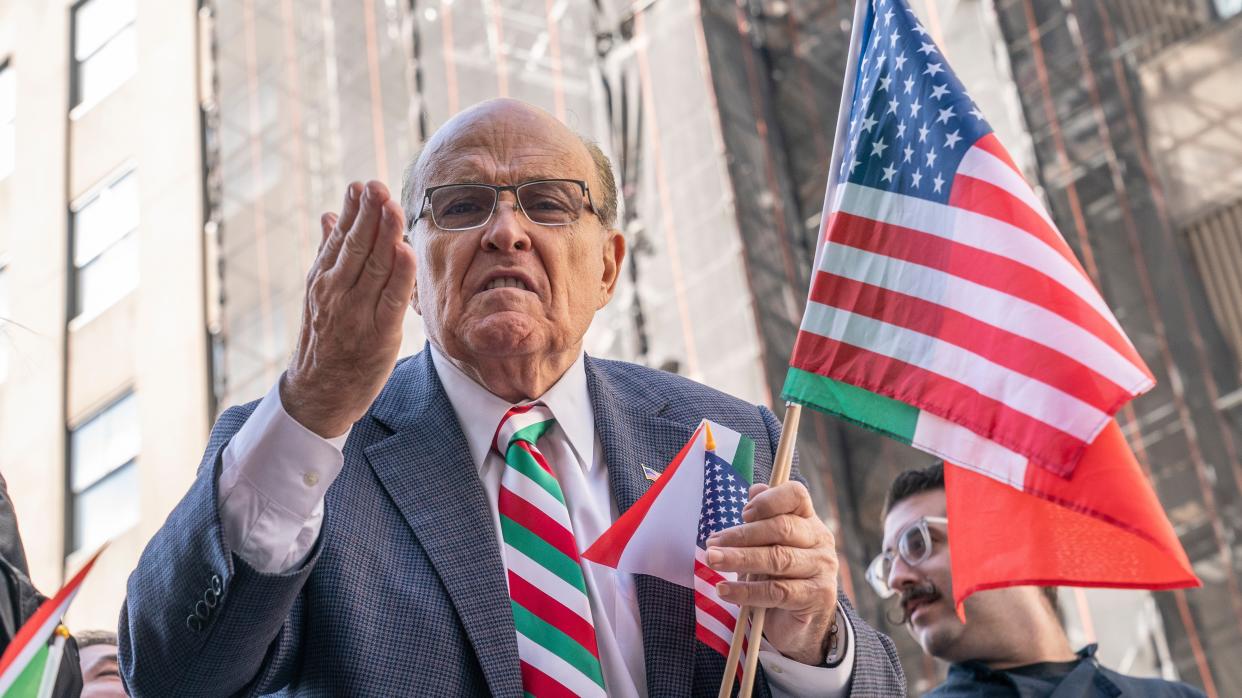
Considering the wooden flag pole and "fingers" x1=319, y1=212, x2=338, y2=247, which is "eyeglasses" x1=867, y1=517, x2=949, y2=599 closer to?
the wooden flag pole

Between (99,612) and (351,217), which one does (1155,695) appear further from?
(99,612)

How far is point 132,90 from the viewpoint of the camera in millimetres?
16578

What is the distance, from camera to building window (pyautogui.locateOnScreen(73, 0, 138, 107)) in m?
16.9

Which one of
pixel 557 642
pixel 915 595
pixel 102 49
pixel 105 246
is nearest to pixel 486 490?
pixel 557 642

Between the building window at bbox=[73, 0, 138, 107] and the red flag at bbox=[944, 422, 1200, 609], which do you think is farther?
the building window at bbox=[73, 0, 138, 107]

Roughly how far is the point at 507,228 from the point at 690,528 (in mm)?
560

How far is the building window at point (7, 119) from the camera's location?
17.5 meters

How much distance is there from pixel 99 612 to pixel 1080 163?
32.5ft

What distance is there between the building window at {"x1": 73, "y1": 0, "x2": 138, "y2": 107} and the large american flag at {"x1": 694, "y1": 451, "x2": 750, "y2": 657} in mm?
15841

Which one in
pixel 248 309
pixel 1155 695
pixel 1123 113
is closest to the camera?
pixel 1155 695

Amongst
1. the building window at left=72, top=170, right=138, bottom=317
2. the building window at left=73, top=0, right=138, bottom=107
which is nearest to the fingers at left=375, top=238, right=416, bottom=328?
the building window at left=72, top=170, right=138, bottom=317

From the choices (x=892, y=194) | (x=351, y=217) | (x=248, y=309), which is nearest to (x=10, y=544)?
(x=351, y=217)

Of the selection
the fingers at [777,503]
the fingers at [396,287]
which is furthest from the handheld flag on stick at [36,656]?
the fingers at [777,503]

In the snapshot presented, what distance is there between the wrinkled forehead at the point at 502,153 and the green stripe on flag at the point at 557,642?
73cm
